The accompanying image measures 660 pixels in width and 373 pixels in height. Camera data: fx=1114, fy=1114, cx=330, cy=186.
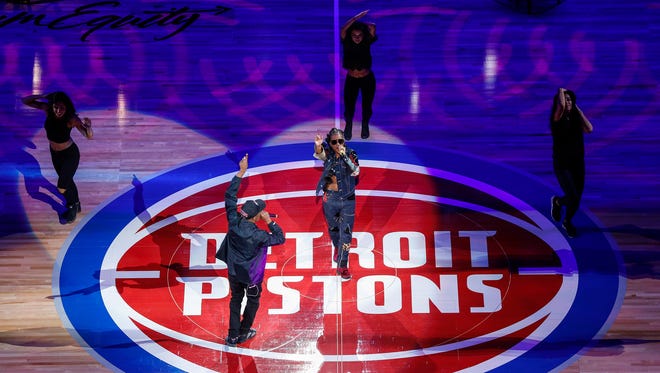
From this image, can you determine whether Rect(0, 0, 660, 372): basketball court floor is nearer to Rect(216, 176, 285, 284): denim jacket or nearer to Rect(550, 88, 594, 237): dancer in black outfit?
Rect(550, 88, 594, 237): dancer in black outfit

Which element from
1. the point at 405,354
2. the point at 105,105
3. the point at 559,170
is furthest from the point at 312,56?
the point at 405,354

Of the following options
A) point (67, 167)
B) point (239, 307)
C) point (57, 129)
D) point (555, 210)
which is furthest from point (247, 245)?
point (555, 210)

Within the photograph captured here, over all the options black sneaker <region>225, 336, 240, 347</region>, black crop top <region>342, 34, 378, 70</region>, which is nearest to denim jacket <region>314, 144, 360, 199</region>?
black sneaker <region>225, 336, 240, 347</region>

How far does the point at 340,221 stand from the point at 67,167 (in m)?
3.29

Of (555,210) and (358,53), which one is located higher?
(358,53)

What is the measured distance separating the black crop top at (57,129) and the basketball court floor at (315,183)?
709 mm

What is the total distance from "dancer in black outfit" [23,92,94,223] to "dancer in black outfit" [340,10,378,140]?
310 centimetres

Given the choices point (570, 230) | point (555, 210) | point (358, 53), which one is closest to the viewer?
point (570, 230)

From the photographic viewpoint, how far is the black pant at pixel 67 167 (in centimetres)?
1278

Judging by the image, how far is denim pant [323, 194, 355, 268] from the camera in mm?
11836

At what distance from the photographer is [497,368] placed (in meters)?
11.3

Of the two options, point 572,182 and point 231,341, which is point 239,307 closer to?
point 231,341

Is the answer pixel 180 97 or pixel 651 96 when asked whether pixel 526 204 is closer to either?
pixel 651 96

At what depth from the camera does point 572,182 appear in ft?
40.8
